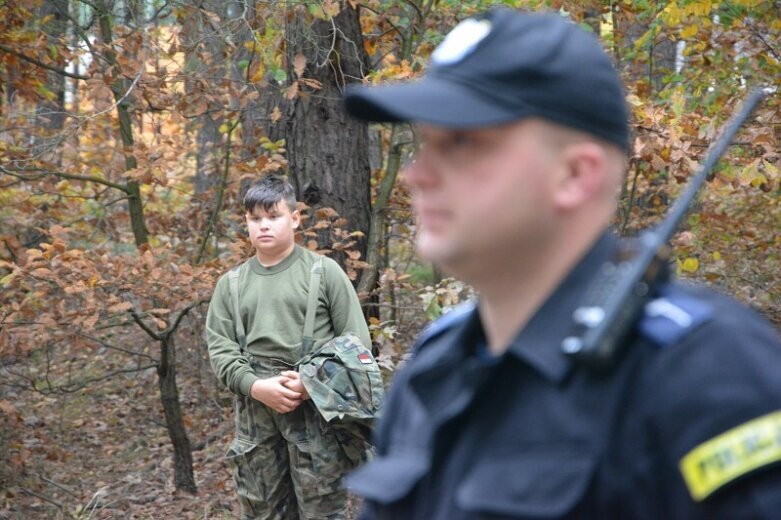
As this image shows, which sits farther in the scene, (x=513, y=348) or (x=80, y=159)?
(x=80, y=159)

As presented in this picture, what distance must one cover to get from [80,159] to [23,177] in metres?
1.17

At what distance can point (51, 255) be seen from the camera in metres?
5.98

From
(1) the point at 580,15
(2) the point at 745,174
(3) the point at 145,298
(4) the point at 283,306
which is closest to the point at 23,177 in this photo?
(3) the point at 145,298

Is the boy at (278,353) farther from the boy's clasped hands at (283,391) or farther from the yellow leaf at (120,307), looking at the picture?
the yellow leaf at (120,307)

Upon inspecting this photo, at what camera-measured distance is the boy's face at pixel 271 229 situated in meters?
4.91

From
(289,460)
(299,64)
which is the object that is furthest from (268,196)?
(299,64)

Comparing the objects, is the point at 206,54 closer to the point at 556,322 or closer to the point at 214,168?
the point at 214,168

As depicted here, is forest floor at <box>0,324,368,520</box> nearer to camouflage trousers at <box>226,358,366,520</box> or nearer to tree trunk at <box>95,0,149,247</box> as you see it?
tree trunk at <box>95,0,149,247</box>

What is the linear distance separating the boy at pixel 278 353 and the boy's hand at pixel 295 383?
0.03 metres

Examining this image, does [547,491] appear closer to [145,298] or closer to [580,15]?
[145,298]

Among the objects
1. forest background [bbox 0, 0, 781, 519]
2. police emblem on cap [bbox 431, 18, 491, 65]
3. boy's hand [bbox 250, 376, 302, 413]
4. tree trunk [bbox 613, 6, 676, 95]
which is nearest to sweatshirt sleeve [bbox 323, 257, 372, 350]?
boy's hand [bbox 250, 376, 302, 413]

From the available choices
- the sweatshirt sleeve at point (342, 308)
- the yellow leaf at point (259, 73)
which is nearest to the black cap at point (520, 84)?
the sweatshirt sleeve at point (342, 308)

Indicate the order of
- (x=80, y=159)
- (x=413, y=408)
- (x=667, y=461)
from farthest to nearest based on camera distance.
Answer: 1. (x=80, y=159)
2. (x=413, y=408)
3. (x=667, y=461)

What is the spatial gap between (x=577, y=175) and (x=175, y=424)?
6.93m
